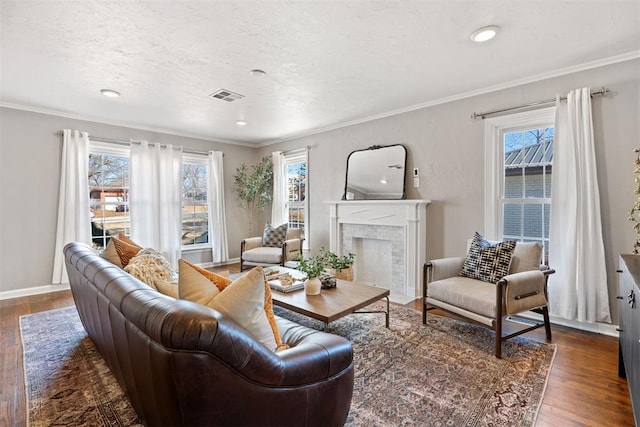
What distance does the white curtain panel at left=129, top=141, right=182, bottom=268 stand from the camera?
4.84m

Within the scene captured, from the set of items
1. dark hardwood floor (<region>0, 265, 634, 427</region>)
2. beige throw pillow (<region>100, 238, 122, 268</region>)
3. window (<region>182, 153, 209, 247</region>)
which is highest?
window (<region>182, 153, 209, 247</region>)

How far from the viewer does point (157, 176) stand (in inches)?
198

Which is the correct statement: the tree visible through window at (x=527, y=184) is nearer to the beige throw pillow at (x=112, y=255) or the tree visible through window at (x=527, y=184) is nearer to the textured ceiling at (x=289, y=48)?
the textured ceiling at (x=289, y=48)

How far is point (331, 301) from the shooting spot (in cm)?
257

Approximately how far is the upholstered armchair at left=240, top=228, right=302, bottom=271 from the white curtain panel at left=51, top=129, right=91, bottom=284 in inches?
86.7

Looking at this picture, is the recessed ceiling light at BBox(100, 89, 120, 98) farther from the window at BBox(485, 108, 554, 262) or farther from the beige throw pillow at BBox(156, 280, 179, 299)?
the window at BBox(485, 108, 554, 262)

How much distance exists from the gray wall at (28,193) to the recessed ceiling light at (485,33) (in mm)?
5010

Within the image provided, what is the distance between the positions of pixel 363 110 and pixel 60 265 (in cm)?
458

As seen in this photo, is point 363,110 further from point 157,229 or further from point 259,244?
point 157,229

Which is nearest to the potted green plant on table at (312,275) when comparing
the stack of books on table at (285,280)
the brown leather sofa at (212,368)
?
the stack of books on table at (285,280)

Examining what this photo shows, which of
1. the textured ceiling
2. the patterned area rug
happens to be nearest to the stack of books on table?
the patterned area rug

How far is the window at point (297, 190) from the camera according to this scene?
558 cm

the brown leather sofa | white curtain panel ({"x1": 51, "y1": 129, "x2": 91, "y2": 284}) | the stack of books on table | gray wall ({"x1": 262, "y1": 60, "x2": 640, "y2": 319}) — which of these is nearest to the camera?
the brown leather sofa

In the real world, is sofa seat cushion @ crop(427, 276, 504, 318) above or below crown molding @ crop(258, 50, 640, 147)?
below
